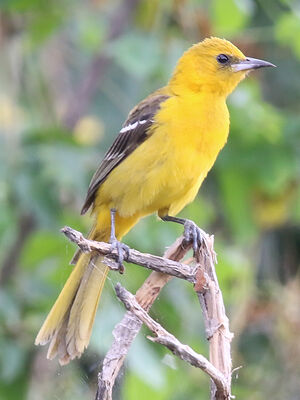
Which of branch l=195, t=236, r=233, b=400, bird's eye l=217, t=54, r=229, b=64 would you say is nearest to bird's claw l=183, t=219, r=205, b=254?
branch l=195, t=236, r=233, b=400

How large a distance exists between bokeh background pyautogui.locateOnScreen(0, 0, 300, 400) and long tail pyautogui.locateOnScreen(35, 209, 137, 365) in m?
0.30

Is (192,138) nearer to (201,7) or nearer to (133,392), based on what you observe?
(133,392)

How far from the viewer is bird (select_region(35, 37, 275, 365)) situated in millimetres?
4102

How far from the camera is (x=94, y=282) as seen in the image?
3.88 metres

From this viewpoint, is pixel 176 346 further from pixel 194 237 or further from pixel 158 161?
pixel 158 161

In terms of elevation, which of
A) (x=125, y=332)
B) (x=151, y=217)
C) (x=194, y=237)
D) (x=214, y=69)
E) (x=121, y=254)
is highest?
(x=214, y=69)

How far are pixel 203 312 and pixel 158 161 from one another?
1.22m

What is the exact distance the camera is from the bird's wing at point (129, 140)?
14.1ft

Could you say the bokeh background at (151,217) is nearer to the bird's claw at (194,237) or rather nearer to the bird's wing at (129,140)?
the bird's wing at (129,140)

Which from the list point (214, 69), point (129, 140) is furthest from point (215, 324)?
point (214, 69)

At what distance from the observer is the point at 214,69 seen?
4.57 m

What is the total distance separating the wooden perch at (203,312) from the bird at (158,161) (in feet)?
2.12

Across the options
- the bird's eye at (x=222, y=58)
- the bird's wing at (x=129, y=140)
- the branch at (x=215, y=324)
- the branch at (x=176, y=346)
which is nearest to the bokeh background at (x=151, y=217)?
the bird's wing at (x=129, y=140)

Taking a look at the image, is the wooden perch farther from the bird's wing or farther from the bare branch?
the bird's wing
